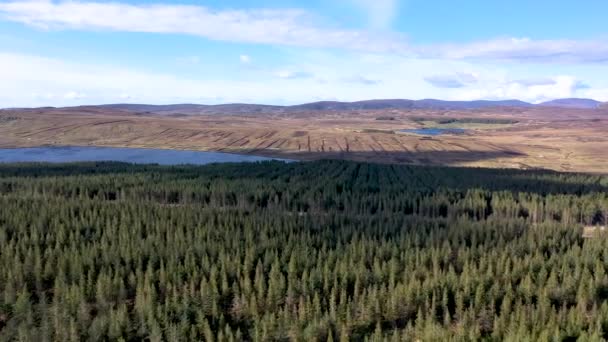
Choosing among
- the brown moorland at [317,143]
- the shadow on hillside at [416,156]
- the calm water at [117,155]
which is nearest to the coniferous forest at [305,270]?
the shadow on hillside at [416,156]

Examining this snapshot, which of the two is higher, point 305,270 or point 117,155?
point 305,270

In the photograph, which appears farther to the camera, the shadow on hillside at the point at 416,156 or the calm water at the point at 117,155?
the calm water at the point at 117,155

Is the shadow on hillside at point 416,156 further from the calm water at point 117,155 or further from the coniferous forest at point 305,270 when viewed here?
the coniferous forest at point 305,270

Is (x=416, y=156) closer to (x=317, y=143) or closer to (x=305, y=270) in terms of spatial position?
(x=317, y=143)

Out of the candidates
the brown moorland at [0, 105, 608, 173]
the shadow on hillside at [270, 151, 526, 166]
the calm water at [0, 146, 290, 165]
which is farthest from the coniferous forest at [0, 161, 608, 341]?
the calm water at [0, 146, 290, 165]

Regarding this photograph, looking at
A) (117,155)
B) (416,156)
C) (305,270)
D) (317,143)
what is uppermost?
(317,143)

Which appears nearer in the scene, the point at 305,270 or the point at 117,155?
the point at 305,270

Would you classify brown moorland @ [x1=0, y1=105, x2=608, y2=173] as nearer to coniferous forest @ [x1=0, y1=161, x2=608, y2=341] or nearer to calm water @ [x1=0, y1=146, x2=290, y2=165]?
calm water @ [x1=0, y1=146, x2=290, y2=165]

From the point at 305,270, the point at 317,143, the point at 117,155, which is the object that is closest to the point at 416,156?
the point at 317,143
